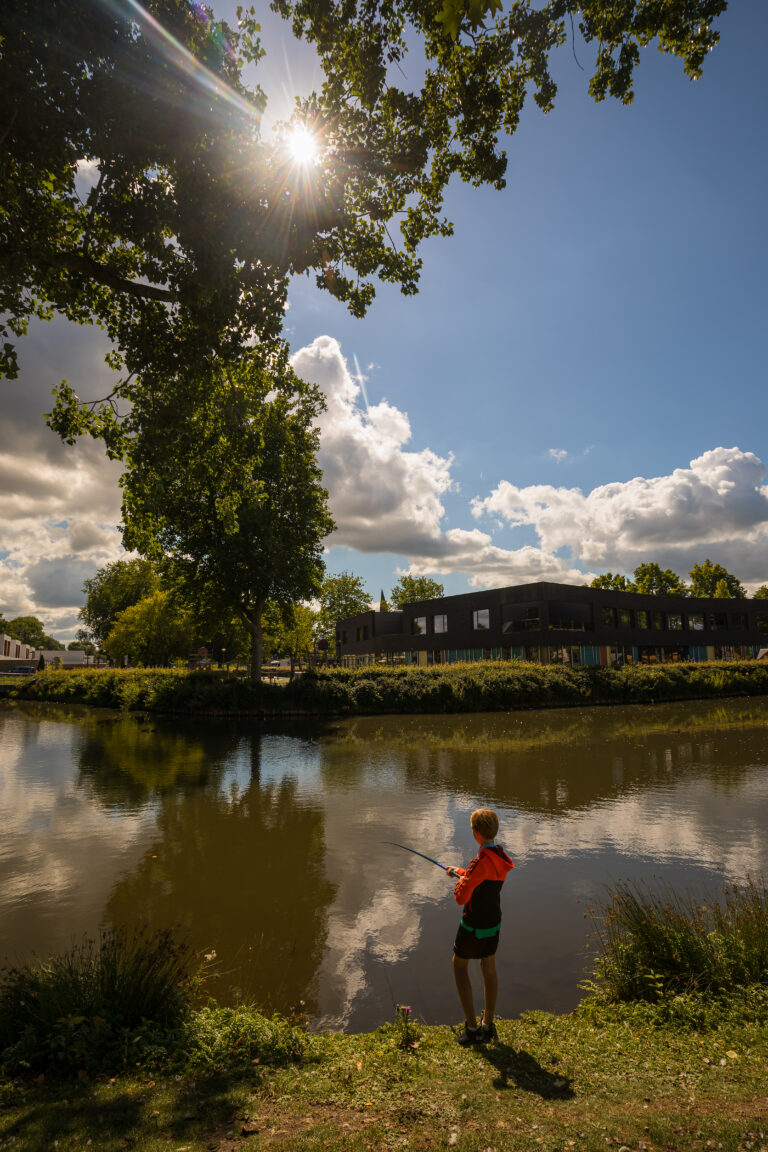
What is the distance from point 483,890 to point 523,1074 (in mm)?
1159

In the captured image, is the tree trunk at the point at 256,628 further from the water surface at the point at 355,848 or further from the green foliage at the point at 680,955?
the green foliage at the point at 680,955

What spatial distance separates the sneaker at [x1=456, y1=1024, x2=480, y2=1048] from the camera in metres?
4.68

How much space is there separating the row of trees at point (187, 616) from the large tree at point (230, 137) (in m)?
27.9

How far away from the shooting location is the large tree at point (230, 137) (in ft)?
25.3

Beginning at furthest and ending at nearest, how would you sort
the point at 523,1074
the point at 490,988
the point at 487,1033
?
the point at 490,988
the point at 487,1033
the point at 523,1074

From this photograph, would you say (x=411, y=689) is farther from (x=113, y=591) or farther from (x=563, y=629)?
(x=113, y=591)

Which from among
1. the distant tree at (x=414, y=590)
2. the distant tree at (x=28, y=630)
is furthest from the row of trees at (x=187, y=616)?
the distant tree at (x=28, y=630)

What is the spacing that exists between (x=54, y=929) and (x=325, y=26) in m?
12.2

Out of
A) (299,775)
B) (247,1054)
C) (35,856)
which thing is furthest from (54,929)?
(299,775)

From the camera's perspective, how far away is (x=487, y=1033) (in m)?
4.70

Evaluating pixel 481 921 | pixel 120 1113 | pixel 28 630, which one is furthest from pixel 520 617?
pixel 28 630

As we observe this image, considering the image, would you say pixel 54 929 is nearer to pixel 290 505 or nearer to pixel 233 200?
pixel 233 200

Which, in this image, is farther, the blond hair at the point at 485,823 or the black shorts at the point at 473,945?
the blond hair at the point at 485,823

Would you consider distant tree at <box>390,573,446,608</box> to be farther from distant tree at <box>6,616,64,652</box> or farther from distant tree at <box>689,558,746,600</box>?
distant tree at <box>6,616,64,652</box>
